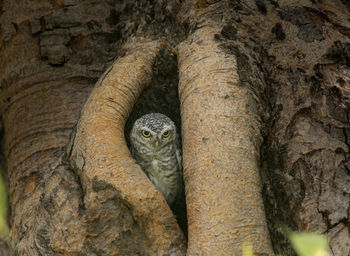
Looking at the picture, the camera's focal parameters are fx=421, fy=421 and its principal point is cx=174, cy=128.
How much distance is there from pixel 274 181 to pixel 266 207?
0.16m

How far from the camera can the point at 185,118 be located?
99.6 inches

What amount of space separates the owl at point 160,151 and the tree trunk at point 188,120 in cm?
19

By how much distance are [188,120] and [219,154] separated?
0.32 m

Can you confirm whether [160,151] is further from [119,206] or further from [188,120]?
[119,206]

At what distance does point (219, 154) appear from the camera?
2.29 metres

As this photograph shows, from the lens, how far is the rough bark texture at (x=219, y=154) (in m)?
2.13

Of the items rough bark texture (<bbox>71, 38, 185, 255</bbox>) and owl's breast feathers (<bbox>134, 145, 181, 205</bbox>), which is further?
owl's breast feathers (<bbox>134, 145, 181, 205</bbox>)

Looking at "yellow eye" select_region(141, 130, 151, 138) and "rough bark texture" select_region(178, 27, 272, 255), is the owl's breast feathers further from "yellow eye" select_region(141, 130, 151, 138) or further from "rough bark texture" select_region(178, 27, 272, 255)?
"rough bark texture" select_region(178, 27, 272, 255)

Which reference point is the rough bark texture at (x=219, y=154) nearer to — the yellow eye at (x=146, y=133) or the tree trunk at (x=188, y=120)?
the tree trunk at (x=188, y=120)

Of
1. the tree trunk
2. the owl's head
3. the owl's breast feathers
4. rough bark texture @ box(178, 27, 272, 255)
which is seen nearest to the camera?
rough bark texture @ box(178, 27, 272, 255)

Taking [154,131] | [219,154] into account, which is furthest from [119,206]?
[154,131]

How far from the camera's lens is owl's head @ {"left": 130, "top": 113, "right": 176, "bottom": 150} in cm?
320

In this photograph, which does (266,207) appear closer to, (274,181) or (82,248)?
(274,181)

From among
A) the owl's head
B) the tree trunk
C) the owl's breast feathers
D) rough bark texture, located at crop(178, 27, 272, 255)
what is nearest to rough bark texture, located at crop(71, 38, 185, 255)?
the tree trunk
